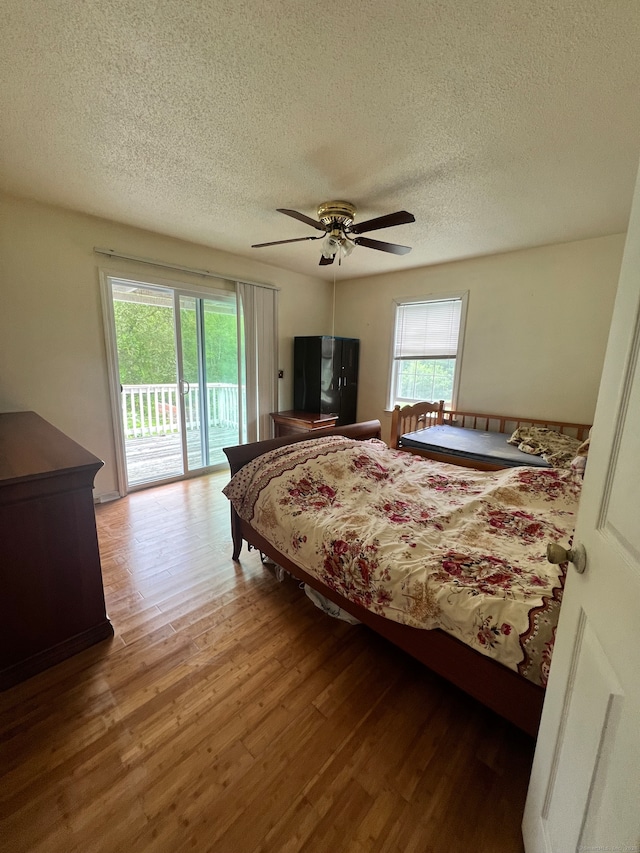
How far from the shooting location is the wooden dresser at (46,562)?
4.40ft

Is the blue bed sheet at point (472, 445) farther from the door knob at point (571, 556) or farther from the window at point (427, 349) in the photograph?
the door knob at point (571, 556)

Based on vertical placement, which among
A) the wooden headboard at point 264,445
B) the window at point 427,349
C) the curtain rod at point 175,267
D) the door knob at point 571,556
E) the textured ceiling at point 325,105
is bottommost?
the wooden headboard at point 264,445

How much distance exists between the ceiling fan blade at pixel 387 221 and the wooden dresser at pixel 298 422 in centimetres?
212

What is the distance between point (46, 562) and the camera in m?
1.43

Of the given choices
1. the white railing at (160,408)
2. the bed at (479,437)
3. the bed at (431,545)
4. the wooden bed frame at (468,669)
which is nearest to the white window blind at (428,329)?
the bed at (479,437)

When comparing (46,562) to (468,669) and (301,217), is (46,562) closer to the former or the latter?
(468,669)

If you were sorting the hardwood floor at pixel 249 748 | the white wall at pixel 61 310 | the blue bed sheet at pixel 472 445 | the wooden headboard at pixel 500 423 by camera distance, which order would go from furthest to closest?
the wooden headboard at pixel 500 423 < the blue bed sheet at pixel 472 445 < the white wall at pixel 61 310 < the hardwood floor at pixel 249 748

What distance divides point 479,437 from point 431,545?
2212 millimetres

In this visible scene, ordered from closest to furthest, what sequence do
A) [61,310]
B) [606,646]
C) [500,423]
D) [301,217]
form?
[606,646], [301,217], [61,310], [500,423]

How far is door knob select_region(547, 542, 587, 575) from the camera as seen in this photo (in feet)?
2.41

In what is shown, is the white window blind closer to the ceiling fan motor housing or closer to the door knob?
the ceiling fan motor housing

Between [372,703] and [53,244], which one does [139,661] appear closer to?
[372,703]

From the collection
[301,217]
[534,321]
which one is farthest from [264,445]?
[534,321]

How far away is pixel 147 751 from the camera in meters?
1.17
